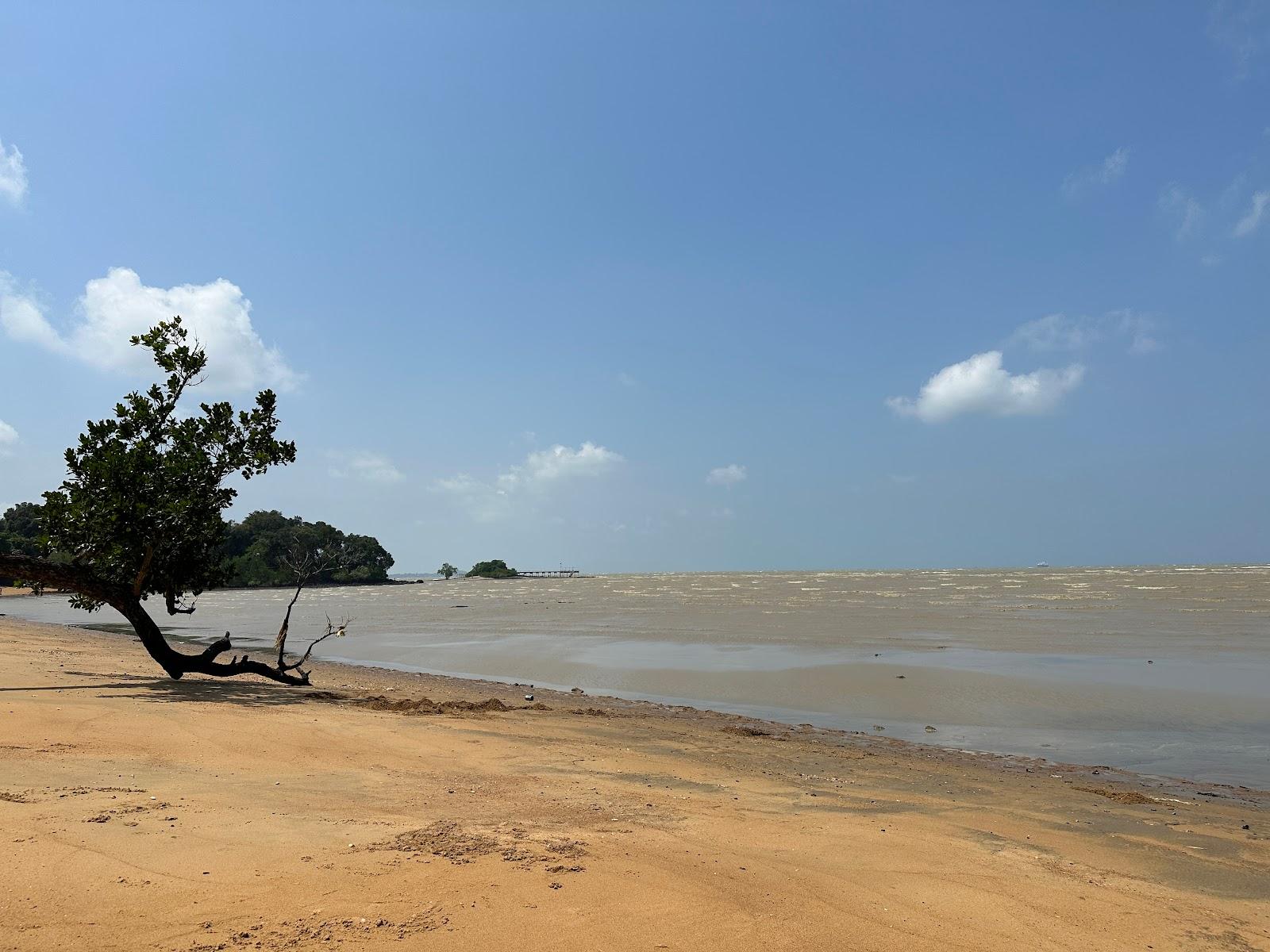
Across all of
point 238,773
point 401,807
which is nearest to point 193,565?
point 238,773

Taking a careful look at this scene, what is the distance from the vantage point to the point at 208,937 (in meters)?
3.87

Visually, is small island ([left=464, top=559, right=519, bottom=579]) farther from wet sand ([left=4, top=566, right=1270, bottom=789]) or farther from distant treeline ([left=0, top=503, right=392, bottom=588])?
wet sand ([left=4, top=566, right=1270, bottom=789])

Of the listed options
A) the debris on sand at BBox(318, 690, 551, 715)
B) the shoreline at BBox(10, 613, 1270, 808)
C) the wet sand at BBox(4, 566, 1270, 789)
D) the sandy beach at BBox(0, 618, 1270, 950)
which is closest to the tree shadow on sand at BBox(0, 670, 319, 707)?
the debris on sand at BBox(318, 690, 551, 715)

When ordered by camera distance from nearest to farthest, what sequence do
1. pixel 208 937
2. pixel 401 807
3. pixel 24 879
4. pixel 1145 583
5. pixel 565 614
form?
1. pixel 208 937
2. pixel 24 879
3. pixel 401 807
4. pixel 565 614
5. pixel 1145 583

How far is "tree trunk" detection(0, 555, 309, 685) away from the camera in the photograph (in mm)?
14266

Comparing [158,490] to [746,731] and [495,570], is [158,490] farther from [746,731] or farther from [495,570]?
[495,570]

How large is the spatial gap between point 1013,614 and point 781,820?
1387 inches

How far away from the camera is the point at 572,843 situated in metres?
5.77

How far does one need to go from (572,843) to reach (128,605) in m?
14.1

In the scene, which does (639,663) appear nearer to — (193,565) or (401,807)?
(193,565)

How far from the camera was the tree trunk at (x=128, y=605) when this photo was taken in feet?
46.8

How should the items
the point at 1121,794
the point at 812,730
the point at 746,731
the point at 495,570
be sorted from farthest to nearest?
the point at 495,570, the point at 812,730, the point at 746,731, the point at 1121,794

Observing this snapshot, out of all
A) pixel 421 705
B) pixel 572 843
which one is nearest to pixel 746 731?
pixel 421 705

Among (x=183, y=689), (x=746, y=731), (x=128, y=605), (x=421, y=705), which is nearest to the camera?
(x=746, y=731)
